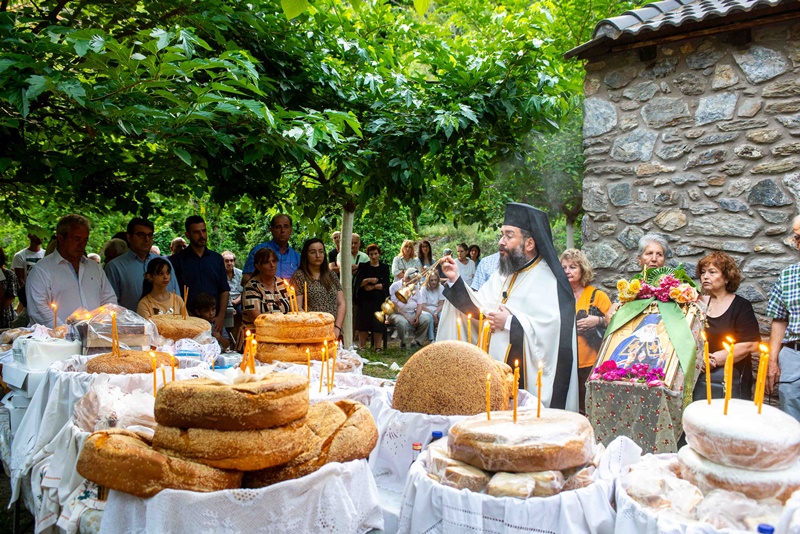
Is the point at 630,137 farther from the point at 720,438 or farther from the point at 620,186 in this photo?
the point at 720,438

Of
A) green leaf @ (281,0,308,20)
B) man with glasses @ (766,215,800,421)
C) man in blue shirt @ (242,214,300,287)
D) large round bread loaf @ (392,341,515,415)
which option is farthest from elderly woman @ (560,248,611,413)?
green leaf @ (281,0,308,20)

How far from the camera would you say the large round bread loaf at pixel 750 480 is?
6.19 ft

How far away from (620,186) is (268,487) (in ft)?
19.8

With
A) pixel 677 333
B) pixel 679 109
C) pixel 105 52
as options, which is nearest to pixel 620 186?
pixel 679 109

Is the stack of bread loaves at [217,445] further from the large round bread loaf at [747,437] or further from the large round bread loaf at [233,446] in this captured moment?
the large round bread loaf at [747,437]

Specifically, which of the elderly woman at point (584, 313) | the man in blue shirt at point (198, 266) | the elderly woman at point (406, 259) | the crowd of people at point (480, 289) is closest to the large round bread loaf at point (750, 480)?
the crowd of people at point (480, 289)

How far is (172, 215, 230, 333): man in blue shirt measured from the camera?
285 inches

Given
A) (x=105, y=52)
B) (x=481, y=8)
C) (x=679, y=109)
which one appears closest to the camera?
(x=105, y=52)

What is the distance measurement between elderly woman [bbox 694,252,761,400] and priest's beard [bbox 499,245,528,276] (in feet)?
5.34

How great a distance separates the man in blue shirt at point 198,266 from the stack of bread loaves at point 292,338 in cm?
306

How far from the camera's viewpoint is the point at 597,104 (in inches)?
297

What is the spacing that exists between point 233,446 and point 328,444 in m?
0.35

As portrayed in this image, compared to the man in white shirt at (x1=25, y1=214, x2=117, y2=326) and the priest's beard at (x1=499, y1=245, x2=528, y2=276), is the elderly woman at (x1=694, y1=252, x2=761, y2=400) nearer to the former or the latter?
the priest's beard at (x1=499, y1=245, x2=528, y2=276)

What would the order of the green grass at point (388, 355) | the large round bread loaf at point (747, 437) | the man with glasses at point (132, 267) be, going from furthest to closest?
1. the green grass at point (388, 355)
2. the man with glasses at point (132, 267)
3. the large round bread loaf at point (747, 437)
